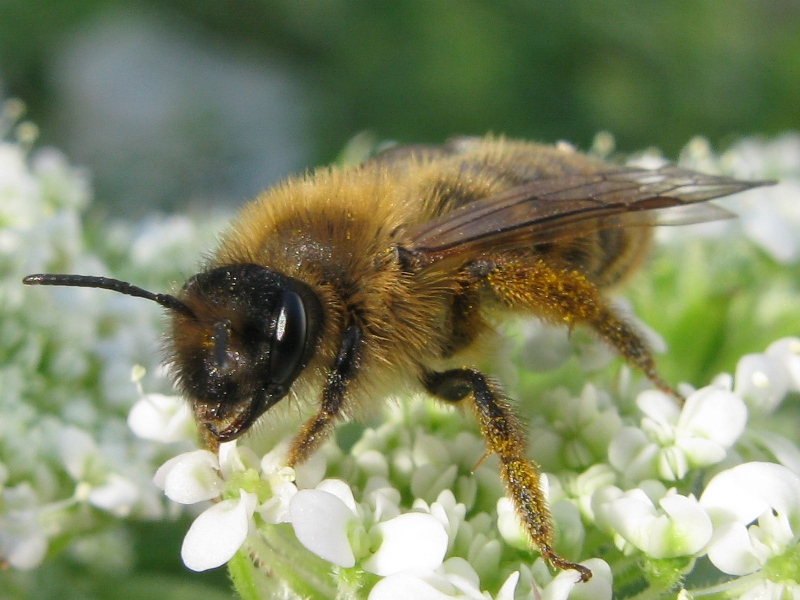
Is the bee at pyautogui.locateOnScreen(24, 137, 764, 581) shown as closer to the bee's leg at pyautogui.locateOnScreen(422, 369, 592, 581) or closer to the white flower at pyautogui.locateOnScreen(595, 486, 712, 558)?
the bee's leg at pyautogui.locateOnScreen(422, 369, 592, 581)

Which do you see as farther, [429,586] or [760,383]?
[760,383]

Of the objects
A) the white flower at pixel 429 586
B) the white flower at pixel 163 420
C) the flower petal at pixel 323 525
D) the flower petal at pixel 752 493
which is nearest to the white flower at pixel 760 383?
the flower petal at pixel 752 493

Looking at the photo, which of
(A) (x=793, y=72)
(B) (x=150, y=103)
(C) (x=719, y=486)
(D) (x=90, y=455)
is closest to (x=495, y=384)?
(C) (x=719, y=486)

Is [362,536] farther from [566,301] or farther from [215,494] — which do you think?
[566,301]

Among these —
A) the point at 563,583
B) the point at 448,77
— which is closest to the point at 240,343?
the point at 563,583

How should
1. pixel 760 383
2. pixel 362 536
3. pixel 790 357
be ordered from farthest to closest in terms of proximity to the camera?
pixel 790 357, pixel 760 383, pixel 362 536

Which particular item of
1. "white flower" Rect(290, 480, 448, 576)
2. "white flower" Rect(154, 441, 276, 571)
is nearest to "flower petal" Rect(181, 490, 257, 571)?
"white flower" Rect(154, 441, 276, 571)
